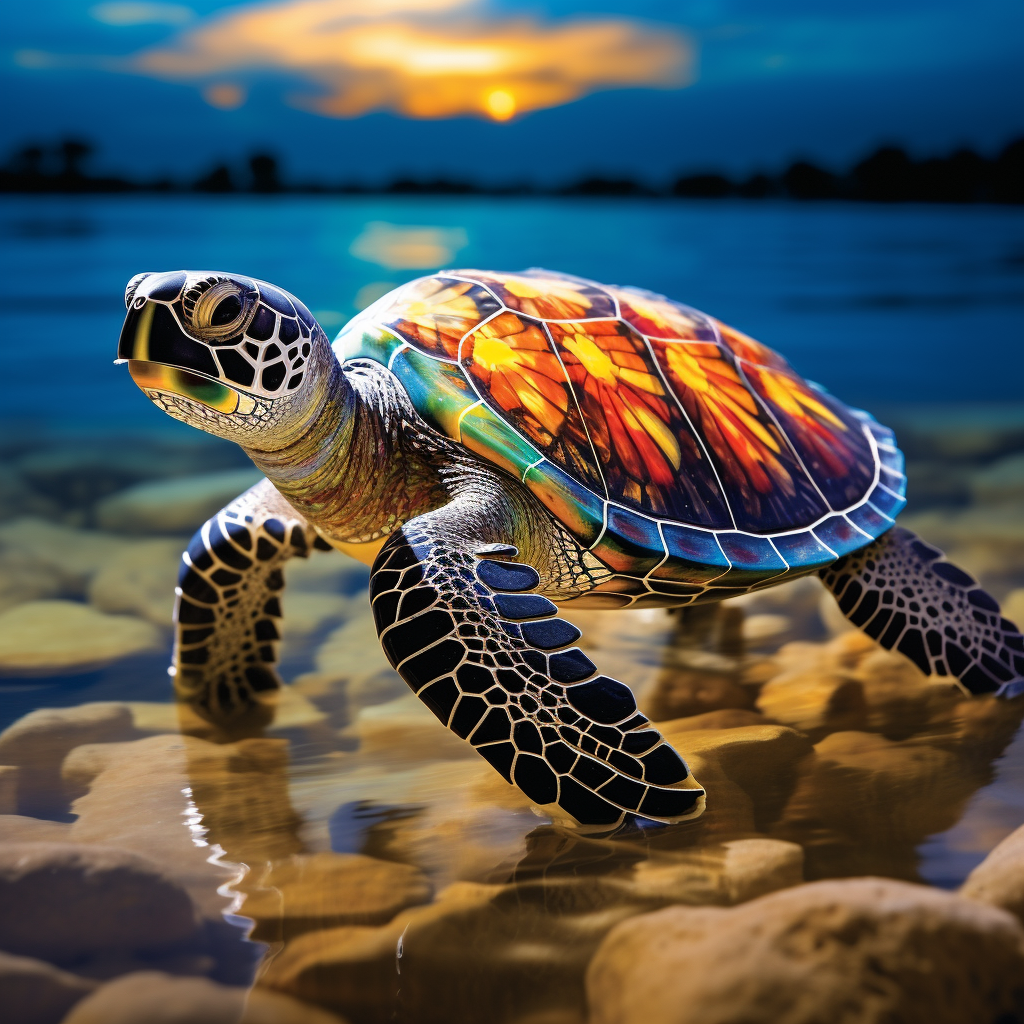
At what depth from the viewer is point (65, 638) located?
285cm

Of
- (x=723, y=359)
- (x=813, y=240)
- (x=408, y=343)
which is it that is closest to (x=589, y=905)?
(x=408, y=343)

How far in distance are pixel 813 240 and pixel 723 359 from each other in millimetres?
21623

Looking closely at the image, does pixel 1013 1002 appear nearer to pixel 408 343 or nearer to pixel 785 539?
pixel 785 539

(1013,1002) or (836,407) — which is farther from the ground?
(836,407)

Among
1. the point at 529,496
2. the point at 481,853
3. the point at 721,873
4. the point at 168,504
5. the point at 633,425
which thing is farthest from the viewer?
the point at 168,504

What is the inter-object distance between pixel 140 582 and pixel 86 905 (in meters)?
2.06

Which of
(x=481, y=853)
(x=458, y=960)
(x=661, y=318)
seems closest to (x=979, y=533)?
(x=661, y=318)

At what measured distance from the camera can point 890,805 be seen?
1.83 metres

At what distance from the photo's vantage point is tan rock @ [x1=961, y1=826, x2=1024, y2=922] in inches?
56.4

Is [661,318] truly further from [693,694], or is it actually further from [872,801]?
A: [872,801]

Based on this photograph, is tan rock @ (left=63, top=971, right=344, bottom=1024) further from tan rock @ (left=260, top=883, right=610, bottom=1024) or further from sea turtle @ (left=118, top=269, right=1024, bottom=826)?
sea turtle @ (left=118, top=269, right=1024, bottom=826)

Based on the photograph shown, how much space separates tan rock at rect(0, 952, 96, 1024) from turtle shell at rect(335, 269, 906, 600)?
1.21 m

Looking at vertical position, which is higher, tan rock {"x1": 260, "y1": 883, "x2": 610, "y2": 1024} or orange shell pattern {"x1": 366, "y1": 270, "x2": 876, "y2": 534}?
orange shell pattern {"x1": 366, "y1": 270, "x2": 876, "y2": 534}

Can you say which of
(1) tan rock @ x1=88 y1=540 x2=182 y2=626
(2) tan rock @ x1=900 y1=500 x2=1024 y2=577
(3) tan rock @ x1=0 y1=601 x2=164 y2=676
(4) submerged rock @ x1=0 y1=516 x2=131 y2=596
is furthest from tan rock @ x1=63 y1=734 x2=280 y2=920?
(2) tan rock @ x1=900 y1=500 x2=1024 y2=577
